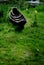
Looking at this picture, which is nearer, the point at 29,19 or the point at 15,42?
the point at 15,42

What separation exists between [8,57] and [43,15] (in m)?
9.35

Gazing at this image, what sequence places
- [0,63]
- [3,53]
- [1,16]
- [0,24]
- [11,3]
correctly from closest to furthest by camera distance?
[0,63] < [3,53] < [0,24] < [1,16] < [11,3]

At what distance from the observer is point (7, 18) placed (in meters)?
16.7

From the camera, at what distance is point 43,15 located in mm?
19312

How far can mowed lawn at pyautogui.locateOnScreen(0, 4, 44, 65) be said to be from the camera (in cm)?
1038

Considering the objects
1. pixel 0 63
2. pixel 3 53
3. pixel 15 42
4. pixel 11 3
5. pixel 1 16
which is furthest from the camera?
pixel 11 3

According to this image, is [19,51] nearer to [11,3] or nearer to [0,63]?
[0,63]

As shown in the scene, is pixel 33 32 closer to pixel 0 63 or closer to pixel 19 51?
pixel 19 51

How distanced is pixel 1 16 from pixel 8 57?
7.14m

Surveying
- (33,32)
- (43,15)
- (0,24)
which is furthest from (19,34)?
(43,15)

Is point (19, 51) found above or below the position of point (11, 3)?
above

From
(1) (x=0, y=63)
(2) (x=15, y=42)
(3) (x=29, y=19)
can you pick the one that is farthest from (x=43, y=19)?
(1) (x=0, y=63)

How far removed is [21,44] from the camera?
484 inches

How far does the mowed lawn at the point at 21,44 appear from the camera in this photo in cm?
1038
